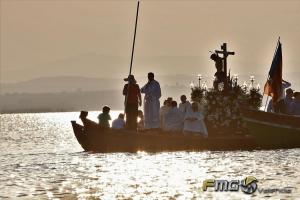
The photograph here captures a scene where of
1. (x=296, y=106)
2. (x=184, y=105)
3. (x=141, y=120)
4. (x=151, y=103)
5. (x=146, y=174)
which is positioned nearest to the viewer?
(x=146, y=174)

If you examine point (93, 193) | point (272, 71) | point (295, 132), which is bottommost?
point (93, 193)

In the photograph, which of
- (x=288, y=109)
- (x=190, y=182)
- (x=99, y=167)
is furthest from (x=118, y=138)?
(x=190, y=182)

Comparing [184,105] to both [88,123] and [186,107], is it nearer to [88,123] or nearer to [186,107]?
[186,107]

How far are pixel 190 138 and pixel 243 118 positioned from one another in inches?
118

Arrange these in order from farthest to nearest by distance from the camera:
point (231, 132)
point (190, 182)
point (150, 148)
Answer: point (231, 132)
point (150, 148)
point (190, 182)

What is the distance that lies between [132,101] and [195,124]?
276cm

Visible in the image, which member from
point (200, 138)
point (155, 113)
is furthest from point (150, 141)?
point (200, 138)

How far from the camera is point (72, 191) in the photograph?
20984 millimetres

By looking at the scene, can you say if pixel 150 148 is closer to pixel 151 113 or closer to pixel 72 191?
pixel 151 113

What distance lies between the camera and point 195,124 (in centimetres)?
3316

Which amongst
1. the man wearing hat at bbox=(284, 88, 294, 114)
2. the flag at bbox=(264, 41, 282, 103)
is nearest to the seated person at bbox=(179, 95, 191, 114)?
the flag at bbox=(264, 41, 282, 103)

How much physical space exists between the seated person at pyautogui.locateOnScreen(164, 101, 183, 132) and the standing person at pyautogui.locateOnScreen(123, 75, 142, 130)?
135 centimetres

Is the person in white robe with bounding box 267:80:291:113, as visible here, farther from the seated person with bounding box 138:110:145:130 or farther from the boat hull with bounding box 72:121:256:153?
the seated person with bounding box 138:110:145:130

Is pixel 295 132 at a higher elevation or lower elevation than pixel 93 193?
higher
